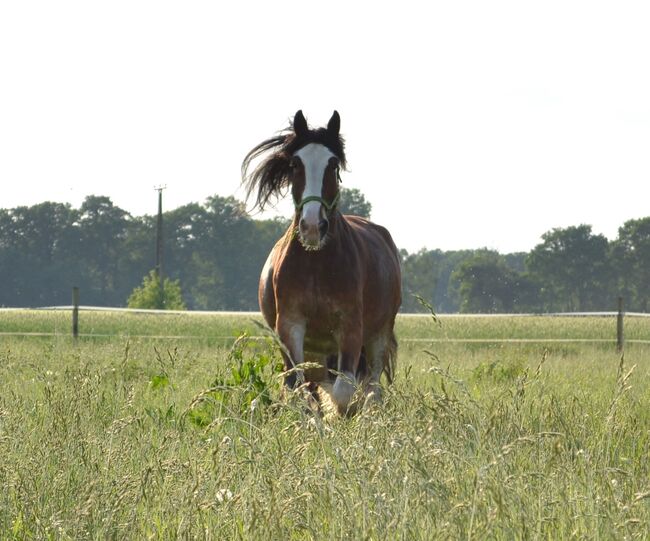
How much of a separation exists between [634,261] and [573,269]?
20.4 feet

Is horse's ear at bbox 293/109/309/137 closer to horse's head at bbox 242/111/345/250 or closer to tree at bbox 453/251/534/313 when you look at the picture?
horse's head at bbox 242/111/345/250

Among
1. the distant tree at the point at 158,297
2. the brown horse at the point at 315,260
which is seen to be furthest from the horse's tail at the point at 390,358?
the distant tree at the point at 158,297

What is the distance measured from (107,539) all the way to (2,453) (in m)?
0.85

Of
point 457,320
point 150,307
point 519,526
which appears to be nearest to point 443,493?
point 519,526

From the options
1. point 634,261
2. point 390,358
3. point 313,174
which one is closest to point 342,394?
point 313,174

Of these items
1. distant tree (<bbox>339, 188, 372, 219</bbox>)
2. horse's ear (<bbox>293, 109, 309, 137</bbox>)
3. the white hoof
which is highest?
distant tree (<bbox>339, 188, 372, 219</bbox>)

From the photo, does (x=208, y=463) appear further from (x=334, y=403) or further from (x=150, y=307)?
(x=150, y=307)

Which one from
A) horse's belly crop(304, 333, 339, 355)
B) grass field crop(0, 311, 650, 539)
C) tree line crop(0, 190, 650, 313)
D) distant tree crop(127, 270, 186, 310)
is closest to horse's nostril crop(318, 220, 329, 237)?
horse's belly crop(304, 333, 339, 355)

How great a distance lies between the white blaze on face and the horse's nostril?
37mm

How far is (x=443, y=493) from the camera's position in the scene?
2848 mm

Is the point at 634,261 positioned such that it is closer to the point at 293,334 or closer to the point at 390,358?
the point at 390,358

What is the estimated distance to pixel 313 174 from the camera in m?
6.40

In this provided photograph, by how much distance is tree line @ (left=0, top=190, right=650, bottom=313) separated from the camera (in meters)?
90.9

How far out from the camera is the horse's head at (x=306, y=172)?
6.08m
